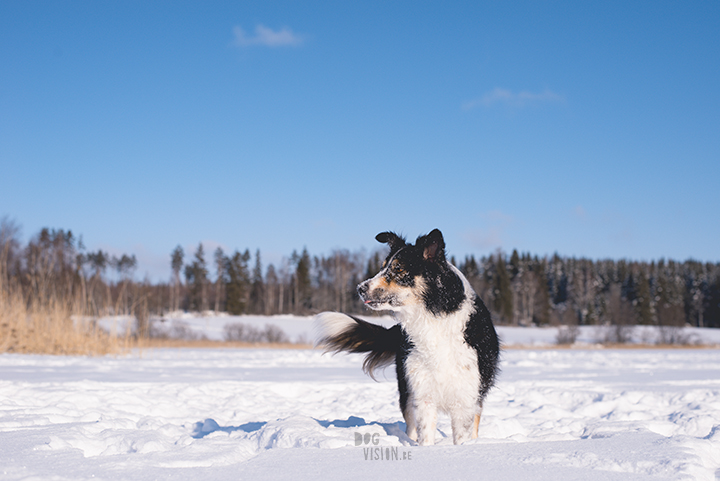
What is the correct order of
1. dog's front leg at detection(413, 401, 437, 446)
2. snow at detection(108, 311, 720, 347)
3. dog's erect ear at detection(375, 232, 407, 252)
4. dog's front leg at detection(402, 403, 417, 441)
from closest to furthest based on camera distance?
dog's front leg at detection(413, 401, 437, 446) < dog's front leg at detection(402, 403, 417, 441) < dog's erect ear at detection(375, 232, 407, 252) < snow at detection(108, 311, 720, 347)

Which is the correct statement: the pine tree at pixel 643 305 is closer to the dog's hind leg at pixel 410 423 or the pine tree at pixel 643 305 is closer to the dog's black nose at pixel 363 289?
the dog's hind leg at pixel 410 423

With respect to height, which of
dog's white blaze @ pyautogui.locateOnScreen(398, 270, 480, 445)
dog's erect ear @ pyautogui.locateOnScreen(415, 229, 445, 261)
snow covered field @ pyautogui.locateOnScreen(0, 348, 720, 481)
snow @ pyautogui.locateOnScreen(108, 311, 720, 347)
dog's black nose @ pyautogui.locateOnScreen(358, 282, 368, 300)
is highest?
dog's erect ear @ pyautogui.locateOnScreen(415, 229, 445, 261)

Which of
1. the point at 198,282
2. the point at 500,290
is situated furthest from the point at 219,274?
the point at 500,290

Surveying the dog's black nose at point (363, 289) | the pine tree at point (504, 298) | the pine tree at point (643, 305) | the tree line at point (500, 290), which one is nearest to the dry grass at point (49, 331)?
the dog's black nose at point (363, 289)

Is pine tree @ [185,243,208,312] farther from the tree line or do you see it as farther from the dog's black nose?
the dog's black nose

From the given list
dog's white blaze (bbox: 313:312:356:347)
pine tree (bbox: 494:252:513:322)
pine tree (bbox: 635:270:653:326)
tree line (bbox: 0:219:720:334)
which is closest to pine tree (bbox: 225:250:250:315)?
tree line (bbox: 0:219:720:334)

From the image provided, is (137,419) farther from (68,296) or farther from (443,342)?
(68,296)

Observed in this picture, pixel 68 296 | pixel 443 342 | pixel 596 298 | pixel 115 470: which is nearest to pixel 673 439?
pixel 443 342

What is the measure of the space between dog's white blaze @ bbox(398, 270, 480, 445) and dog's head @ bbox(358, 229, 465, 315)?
0.28 ft

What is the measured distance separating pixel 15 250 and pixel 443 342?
11775 mm

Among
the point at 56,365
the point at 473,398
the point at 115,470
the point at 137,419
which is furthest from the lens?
the point at 56,365

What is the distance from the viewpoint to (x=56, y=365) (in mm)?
9305

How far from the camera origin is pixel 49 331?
11.2 meters

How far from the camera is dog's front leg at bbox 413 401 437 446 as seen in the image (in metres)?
3.58
